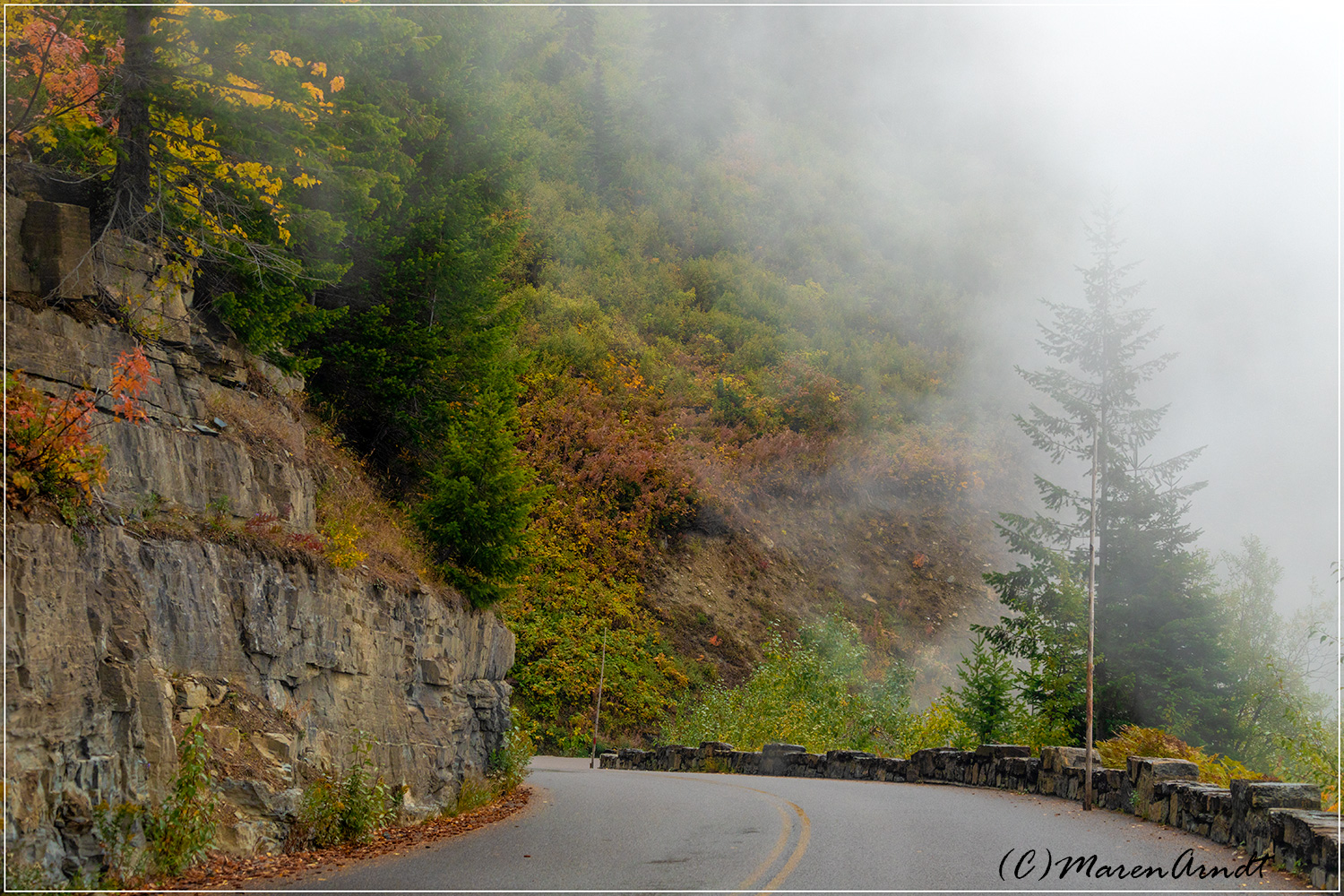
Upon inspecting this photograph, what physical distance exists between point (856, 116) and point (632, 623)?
199ft

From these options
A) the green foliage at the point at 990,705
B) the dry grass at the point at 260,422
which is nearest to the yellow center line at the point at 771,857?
the dry grass at the point at 260,422

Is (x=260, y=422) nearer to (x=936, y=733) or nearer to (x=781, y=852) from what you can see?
(x=781, y=852)

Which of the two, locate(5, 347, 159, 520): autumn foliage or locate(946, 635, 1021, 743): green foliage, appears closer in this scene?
locate(5, 347, 159, 520): autumn foliage

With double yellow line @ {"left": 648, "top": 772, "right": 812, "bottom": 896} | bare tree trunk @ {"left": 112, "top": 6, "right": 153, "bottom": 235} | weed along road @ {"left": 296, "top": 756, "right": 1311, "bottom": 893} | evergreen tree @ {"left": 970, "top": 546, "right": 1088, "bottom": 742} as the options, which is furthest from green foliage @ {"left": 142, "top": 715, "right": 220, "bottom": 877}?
evergreen tree @ {"left": 970, "top": 546, "right": 1088, "bottom": 742}

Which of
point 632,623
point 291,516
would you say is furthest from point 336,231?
point 632,623

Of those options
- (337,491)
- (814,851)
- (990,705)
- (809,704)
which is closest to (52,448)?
(337,491)

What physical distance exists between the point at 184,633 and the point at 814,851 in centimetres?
633

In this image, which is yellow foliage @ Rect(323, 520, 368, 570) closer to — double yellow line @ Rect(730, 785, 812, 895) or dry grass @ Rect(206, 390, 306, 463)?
dry grass @ Rect(206, 390, 306, 463)

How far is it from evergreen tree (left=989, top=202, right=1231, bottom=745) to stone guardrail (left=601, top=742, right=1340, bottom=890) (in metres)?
5.47

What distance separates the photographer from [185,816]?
7074 millimetres

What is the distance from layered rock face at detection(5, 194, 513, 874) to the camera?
20.8 ft

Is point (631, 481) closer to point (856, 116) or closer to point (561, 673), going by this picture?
point (561, 673)

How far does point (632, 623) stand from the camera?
32562mm

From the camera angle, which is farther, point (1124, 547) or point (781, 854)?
point (1124, 547)
